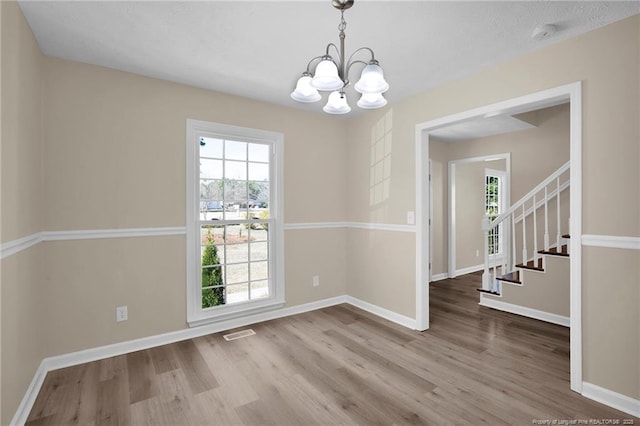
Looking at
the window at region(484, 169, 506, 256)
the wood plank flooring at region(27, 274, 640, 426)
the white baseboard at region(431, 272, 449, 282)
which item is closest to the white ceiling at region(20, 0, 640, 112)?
the wood plank flooring at region(27, 274, 640, 426)

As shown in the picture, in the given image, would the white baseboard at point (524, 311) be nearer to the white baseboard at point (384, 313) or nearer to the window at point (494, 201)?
the white baseboard at point (384, 313)

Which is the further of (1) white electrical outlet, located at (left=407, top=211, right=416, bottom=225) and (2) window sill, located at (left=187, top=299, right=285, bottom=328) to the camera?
(1) white electrical outlet, located at (left=407, top=211, right=416, bottom=225)

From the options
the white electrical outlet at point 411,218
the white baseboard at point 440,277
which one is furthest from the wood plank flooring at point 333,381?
the white baseboard at point 440,277

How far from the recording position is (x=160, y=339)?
298 centimetres

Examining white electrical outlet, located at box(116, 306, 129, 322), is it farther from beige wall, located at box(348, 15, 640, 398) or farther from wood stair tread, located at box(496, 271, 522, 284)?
wood stair tread, located at box(496, 271, 522, 284)

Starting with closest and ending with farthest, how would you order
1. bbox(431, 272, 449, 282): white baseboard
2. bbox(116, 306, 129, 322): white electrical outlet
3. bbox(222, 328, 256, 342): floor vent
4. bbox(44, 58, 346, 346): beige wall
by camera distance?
bbox(44, 58, 346, 346): beige wall, bbox(116, 306, 129, 322): white electrical outlet, bbox(222, 328, 256, 342): floor vent, bbox(431, 272, 449, 282): white baseboard

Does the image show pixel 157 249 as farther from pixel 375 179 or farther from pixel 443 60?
pixel 443 60

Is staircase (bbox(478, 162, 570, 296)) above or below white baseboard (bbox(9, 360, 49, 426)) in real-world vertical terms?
above

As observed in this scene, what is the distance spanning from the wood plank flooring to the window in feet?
11.7

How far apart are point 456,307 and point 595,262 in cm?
212

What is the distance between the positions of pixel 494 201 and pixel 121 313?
22.8 feet

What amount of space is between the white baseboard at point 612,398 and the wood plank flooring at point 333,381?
6cm

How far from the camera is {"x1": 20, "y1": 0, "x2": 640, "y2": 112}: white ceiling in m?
1.91

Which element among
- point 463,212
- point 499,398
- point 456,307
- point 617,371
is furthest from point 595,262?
point 463,212
